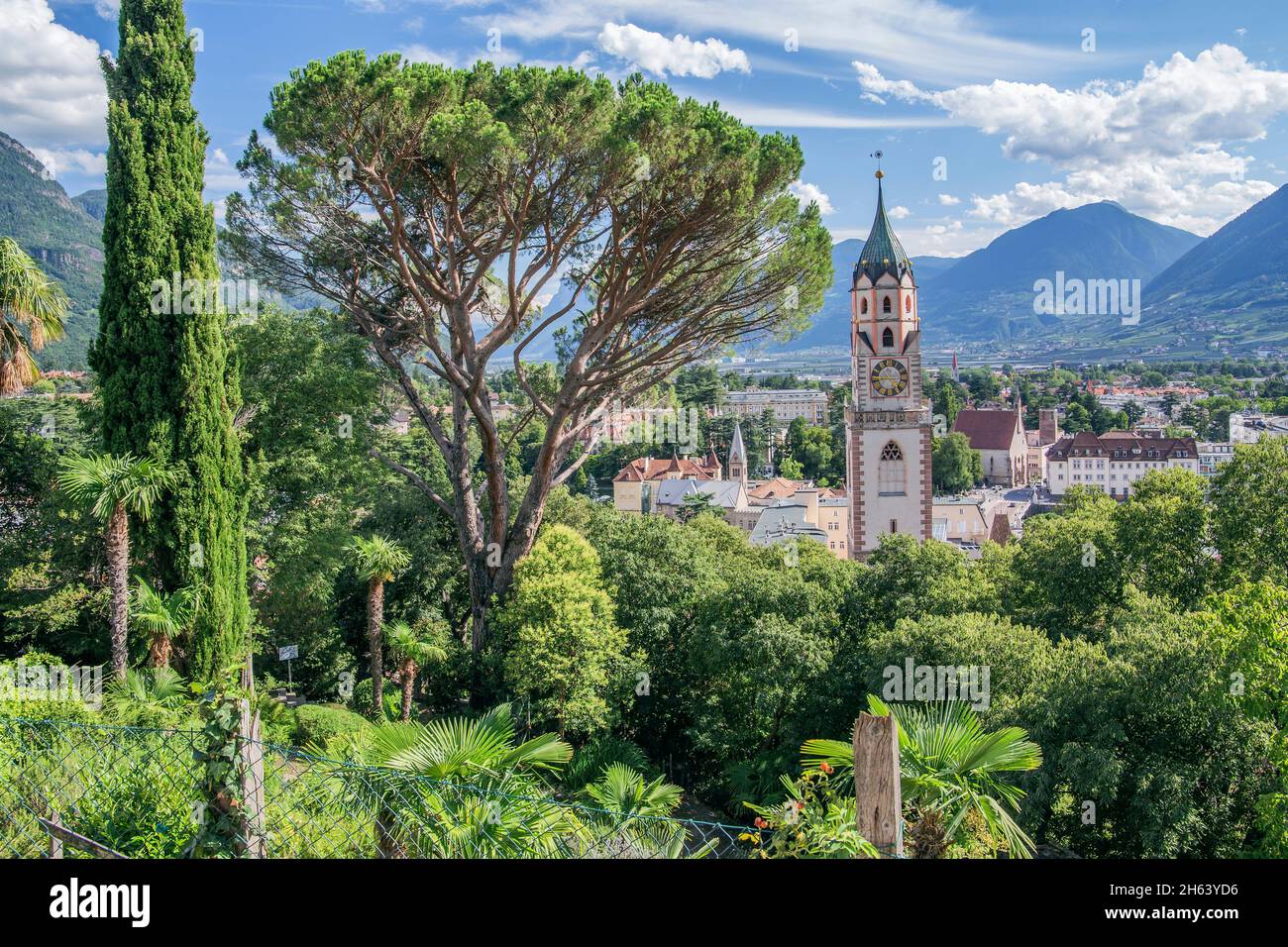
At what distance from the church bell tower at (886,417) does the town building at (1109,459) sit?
2667 inches

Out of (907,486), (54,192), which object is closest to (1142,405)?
(907,486)

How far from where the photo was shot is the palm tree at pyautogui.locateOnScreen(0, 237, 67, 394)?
16.6m

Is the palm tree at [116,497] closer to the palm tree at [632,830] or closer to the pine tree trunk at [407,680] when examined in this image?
the pine tree trunk at [407,680]

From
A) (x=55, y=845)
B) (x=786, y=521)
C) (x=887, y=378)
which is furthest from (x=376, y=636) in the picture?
(x=786, y=521)

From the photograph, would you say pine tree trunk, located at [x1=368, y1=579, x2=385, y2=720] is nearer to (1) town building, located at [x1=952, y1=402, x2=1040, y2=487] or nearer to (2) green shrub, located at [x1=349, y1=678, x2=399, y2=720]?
(2) green shrub, located at [x1=349, y1=678, x2=399, y2=720]

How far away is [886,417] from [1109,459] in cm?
7399

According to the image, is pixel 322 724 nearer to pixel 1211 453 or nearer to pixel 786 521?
pixel 786 521

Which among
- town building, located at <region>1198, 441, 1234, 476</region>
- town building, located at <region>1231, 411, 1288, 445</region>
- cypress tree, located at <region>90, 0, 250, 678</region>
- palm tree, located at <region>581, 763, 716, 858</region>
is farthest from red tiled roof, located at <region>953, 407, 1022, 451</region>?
palm tree, located at <region>581, 763, 716, 858</region>

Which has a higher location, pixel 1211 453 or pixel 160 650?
pixel 1211 453

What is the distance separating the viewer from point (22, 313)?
1678 cm

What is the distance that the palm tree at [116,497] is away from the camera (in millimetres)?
14000

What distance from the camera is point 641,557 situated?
66.9ft

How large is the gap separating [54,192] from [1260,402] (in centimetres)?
15004

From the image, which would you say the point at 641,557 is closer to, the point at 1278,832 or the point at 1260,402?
the point at 1278,832
